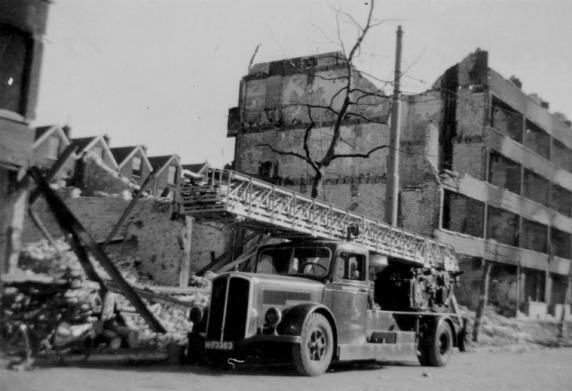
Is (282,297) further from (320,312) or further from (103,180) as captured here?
(103,180)

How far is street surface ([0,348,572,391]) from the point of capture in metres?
7.43

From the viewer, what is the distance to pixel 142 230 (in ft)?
81.1

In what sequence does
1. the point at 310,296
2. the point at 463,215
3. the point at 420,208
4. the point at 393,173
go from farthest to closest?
the point at 463,215 → the point at 420,208 → the point at 393,173 → the point at 310,296

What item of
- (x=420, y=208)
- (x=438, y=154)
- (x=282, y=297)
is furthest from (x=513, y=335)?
(x=282, y=297)

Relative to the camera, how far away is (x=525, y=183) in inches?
1577

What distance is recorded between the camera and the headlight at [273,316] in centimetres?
907

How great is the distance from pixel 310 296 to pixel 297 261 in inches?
38.0

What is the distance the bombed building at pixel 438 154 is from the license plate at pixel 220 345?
19.2 metres

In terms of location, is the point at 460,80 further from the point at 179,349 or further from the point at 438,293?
the point at 179,349

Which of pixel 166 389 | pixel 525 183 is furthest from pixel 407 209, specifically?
pixel 166 389

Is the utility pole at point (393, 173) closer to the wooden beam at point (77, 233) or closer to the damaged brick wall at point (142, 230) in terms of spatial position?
the damaged brick wall at point (142, 230)

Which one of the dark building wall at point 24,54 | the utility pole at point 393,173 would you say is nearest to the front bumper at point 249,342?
the dark building wall at point 24,54

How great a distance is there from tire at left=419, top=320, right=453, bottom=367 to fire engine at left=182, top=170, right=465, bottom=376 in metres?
0.02

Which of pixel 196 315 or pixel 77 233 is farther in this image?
pixel 77 233
